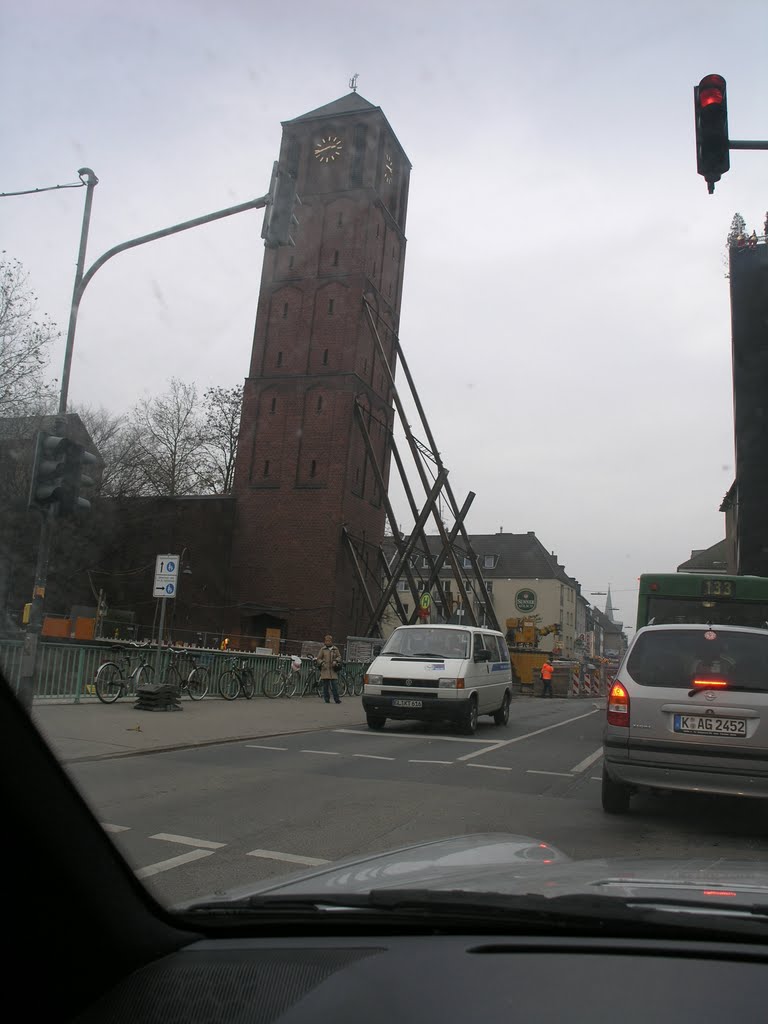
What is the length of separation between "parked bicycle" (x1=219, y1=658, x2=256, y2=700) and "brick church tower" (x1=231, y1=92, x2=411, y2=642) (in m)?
17.9

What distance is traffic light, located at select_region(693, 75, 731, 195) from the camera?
25.9 ft

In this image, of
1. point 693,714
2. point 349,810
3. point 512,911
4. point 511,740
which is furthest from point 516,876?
point 511,740

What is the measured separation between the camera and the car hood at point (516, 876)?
7.16 ft

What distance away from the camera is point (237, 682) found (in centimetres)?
2064

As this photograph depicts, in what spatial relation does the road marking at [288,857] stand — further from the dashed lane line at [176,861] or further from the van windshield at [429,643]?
the van windshield at [429,643]

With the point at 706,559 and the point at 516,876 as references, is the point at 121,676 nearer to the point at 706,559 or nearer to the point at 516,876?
the point at 516,876

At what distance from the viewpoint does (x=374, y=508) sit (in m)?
44.3

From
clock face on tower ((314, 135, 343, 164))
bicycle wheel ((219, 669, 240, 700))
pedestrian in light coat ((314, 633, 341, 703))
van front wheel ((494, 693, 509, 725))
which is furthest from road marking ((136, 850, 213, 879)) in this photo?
clock face on tower ((314, 135, 343, 164))

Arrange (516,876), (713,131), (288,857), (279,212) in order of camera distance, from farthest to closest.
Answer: (279,212), (713,131), (288,857), (516,876)

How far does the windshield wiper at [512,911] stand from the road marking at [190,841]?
13.1 ft

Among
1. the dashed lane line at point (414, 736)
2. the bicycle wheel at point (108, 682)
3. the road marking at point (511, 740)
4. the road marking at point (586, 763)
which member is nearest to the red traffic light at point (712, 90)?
the road marking at point (586, 763)

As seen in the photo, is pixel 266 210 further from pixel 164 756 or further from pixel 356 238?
pixel 356 238

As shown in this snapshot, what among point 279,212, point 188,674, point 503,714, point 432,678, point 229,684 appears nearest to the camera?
point 279,212

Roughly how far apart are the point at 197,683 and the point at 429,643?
578 centimetres
